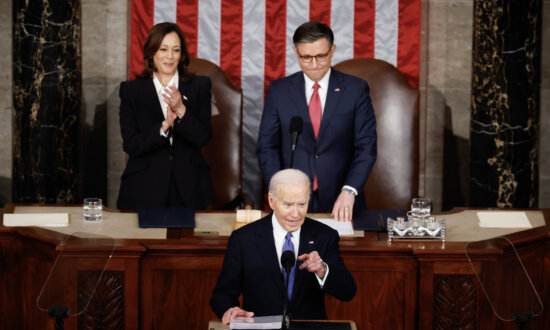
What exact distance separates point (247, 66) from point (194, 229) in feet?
7.52

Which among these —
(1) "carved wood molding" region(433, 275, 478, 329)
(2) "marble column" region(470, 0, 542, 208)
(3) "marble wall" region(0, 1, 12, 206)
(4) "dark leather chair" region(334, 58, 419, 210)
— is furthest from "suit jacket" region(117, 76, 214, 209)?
(2) "marble column" region(470, 0, 542, 208)

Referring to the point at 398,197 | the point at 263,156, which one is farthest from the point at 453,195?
the point at 263,156

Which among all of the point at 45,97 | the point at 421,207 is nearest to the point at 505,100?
the point at 421,207

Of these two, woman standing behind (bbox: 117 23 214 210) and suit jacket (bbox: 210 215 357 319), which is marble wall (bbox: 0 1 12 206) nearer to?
woman standing behind (bbox: 117 23 214 210)

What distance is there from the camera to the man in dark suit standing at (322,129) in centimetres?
423

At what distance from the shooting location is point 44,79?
5.60m

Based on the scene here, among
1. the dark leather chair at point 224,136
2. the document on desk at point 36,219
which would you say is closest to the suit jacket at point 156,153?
the document on desk at point 36,219

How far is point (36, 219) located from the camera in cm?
400

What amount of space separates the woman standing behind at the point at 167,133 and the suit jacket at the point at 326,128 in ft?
1.42

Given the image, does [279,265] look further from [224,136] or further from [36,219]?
[224,136]

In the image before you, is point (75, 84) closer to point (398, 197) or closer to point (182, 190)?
point (182, 190)

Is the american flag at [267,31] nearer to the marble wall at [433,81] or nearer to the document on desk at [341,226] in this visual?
the marble wall at [433,81]

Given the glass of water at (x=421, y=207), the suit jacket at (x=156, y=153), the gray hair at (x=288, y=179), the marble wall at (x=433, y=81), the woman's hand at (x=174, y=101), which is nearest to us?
the gray hair at (x=288, y=179)

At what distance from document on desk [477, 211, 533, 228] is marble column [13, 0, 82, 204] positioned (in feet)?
9.72
